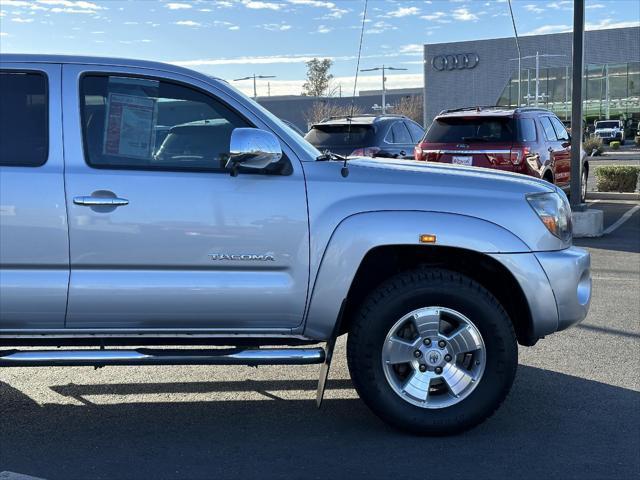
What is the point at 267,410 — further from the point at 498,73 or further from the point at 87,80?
the point at 498,73

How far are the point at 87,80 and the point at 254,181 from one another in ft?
3.50

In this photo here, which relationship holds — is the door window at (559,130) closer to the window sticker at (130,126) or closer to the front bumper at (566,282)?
the front bumper at (566,282)

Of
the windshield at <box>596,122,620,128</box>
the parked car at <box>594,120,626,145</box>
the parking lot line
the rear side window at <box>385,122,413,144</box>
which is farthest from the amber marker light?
the windshield at <box>596,122,620,128</box>

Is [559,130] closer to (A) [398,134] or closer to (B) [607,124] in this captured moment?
(A) [398,134]

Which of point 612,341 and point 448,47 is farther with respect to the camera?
point 448,47

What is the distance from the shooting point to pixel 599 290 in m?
8.02

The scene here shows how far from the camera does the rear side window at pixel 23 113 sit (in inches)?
165

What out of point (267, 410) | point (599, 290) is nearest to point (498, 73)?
point (599, 290)

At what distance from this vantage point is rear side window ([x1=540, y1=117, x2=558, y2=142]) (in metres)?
12.3

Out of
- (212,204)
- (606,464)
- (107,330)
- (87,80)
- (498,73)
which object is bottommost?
(606,464)

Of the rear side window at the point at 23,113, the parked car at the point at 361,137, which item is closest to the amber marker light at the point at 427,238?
the rear side window at the point at 23,113

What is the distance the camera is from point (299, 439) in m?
4.37

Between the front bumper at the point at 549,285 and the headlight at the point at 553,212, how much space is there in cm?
13

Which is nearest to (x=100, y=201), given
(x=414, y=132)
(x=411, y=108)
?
(x=414, y=132)
